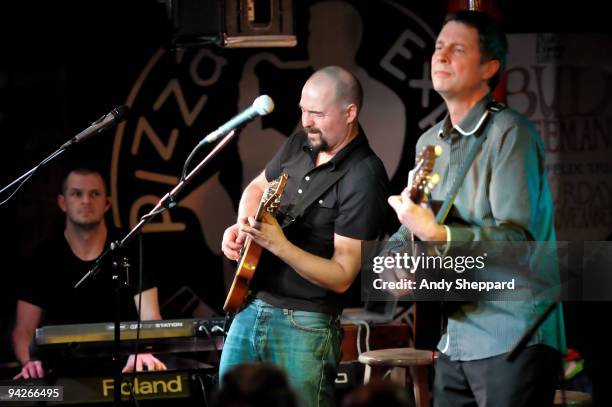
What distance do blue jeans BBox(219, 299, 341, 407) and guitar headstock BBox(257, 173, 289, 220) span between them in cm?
43

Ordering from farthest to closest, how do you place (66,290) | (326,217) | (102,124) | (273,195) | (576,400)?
1. (66,290)
2. (576,400)
3. (102,124)
4. (326,217)
5. (273,195)

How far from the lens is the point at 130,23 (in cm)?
676

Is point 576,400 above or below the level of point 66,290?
below

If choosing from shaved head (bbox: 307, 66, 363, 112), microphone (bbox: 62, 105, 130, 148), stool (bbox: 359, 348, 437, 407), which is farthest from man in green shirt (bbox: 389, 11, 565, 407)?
stool (bbox: 359, 348, 437, 407)

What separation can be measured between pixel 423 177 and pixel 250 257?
116 cm

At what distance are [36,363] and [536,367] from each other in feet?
10.6

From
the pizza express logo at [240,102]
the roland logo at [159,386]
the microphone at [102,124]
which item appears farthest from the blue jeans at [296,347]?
the pizza express logo at [240,102]

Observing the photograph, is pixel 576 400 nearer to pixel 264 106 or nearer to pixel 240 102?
Answer: pixel 264 106

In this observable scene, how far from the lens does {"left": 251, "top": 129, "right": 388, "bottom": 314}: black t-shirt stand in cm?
386

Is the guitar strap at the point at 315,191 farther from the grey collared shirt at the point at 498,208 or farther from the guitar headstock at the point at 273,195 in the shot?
the grey collared shirt at the point at 498,208

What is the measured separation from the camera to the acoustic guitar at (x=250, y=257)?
383 centimetres

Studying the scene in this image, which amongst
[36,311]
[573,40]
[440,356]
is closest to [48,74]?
[36,311]

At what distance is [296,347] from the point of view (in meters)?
3.88

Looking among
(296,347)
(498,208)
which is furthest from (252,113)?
(498,208)
